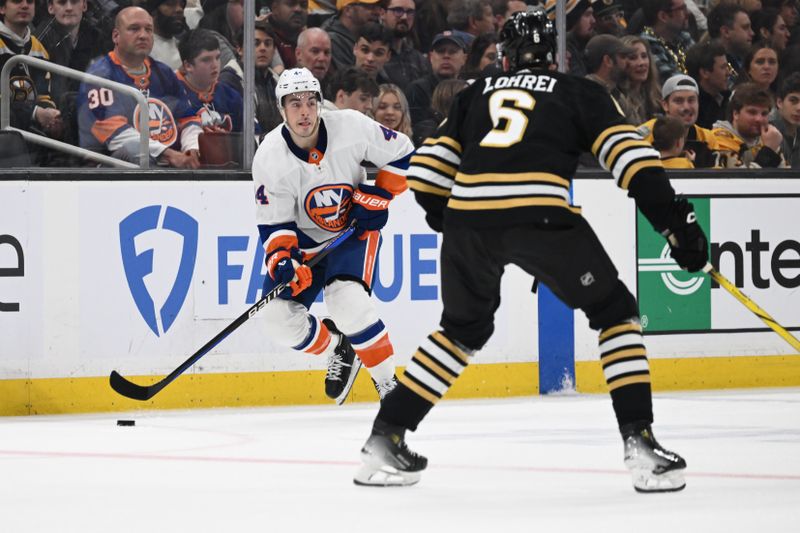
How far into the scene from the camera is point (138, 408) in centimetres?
579

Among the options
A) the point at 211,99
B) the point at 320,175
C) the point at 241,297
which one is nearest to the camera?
the point at 320,175

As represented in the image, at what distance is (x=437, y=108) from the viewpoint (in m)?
6.59

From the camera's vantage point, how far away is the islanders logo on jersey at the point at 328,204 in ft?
16.9

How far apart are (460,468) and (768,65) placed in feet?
13.5

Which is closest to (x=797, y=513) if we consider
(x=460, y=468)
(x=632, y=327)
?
(x=632, y=327)

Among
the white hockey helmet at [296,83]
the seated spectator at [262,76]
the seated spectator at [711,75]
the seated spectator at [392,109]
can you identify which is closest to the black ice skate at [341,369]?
the white hockey helmet at [296,83]

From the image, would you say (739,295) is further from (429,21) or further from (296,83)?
(429,21)

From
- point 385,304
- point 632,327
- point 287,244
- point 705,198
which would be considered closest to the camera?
point 632,327

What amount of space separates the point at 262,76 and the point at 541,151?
310 centimetres

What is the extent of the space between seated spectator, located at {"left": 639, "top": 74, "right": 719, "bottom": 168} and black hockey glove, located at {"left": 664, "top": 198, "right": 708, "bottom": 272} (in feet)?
11.1

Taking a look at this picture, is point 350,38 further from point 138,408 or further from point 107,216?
point 138,408

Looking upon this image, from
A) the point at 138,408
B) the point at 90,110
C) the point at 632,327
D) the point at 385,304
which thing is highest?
the point at 90,110

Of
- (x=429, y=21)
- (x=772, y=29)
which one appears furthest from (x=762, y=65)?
(x=429, y=21)

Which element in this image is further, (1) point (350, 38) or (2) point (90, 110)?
(1) point (350, 38)
